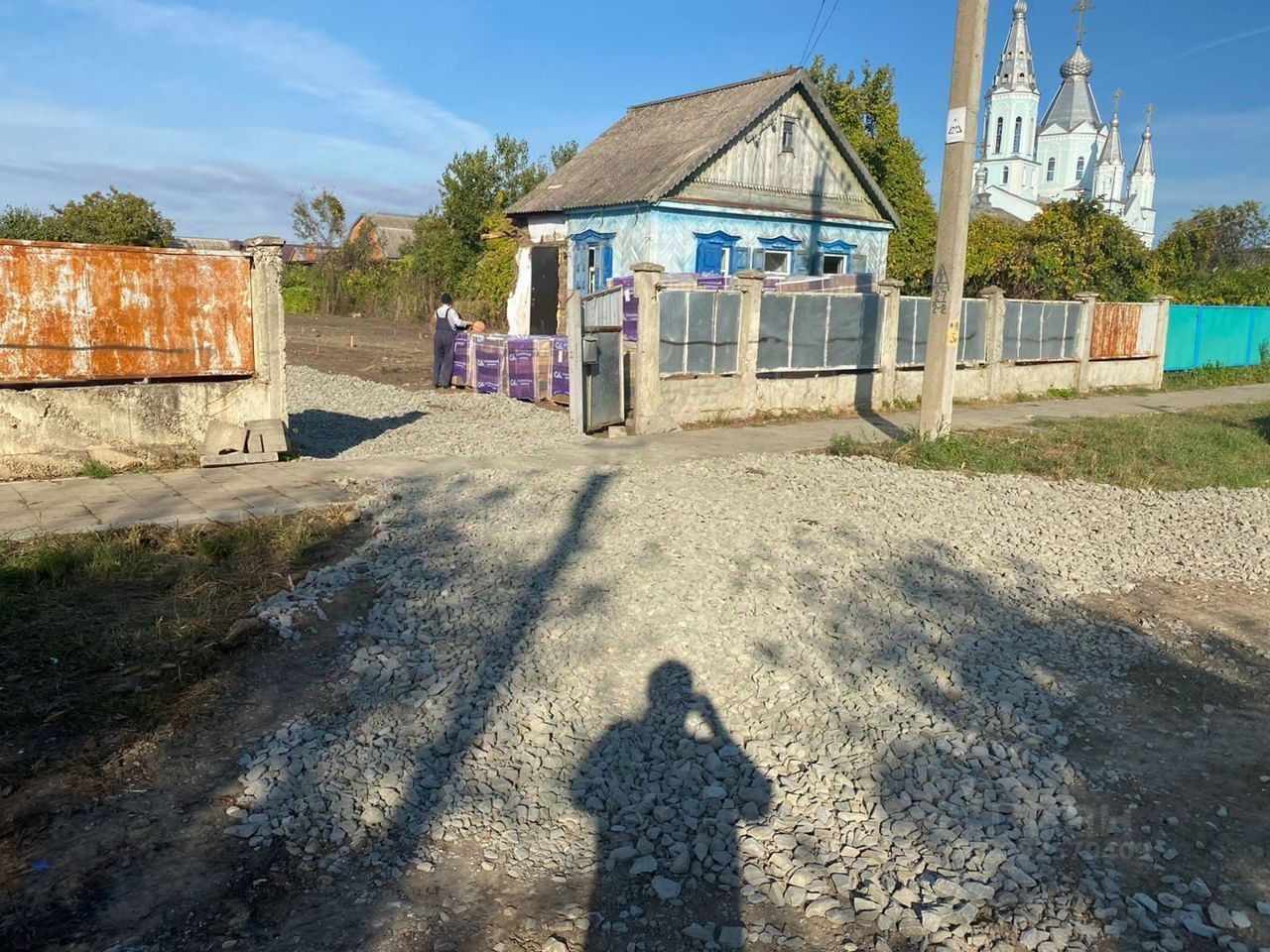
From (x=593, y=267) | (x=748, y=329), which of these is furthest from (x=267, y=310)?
(x=593, y=267)

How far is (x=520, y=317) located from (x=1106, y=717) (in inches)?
762

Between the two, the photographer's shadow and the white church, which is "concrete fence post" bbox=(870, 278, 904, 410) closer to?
the photographer's shadow

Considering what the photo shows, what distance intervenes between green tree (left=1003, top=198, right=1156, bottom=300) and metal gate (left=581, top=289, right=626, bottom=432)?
15.4 m

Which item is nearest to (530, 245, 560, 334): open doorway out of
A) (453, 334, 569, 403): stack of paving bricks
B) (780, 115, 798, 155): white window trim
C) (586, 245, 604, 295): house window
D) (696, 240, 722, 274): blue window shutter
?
(586, 245, 604, 295): house window

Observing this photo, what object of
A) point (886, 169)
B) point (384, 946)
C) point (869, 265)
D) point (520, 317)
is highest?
point (886, 169)

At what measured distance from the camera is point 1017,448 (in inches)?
467

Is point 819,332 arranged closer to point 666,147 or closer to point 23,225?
point 666,147

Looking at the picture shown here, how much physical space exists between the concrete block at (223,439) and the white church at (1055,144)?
101 m

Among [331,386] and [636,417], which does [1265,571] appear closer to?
[636,417]

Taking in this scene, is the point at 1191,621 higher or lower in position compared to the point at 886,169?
lower

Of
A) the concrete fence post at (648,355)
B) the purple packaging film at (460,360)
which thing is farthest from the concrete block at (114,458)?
the purple packaging film at (460,360)

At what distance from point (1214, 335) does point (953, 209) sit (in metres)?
17.8

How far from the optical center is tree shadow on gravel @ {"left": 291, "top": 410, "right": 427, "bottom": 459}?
35.7 ft

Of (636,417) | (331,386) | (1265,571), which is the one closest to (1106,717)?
(1265,571)
